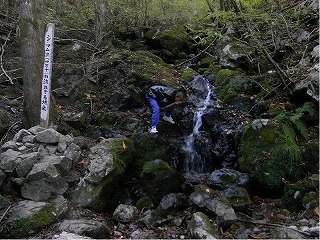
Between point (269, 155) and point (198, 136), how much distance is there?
8.37ft

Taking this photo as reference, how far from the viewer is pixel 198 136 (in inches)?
335

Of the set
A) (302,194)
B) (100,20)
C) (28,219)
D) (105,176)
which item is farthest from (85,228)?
(100,20)

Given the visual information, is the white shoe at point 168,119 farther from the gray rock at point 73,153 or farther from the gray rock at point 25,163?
the gray rock at point 25,163

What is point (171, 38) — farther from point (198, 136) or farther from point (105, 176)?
point (105, 176)

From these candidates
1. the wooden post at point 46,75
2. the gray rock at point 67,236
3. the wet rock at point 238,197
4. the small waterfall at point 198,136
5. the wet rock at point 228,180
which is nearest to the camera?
the gray rock at point 67,236

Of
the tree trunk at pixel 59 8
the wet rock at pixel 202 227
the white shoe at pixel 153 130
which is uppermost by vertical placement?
the tree trunk at pixel 59 8

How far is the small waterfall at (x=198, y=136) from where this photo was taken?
7844mm

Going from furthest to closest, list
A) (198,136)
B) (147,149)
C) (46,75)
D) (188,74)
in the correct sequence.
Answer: (188,74), (198,136), (147,149), (46,75)

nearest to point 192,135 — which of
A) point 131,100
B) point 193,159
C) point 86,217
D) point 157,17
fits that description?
point 193,159

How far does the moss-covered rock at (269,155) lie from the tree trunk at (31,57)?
4.86m

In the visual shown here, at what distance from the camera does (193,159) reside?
7949 millimetres

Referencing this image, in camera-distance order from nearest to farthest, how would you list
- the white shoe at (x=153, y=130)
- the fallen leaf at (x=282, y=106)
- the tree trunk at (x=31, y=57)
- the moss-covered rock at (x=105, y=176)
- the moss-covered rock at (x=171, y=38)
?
1. the moss-covered rock at (x=105, y=176)
2. the tree trunk at (x=31, y=57)
3. the fallen leaf at (x=282, y=106)
4. the white shoe at (x=153, y=130)
5. the moss-covered rock at (x=171, y=38)

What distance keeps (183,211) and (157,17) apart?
46.4 ft

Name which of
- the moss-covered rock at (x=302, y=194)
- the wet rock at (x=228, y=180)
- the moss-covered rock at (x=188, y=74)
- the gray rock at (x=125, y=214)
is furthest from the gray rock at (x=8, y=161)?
the moss-covered rock at (x=188, y=74)
